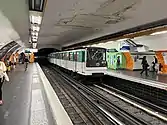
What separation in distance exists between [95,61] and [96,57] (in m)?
0.35

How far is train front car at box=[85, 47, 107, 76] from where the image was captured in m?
13.9

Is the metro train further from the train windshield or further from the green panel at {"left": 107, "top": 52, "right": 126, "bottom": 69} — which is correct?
the green panel at {"left": 107, "top": 52, "right": 126, "bottom": 69}

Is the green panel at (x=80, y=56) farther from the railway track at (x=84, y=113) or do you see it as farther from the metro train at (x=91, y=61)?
the railway track at (x=84, y=113)

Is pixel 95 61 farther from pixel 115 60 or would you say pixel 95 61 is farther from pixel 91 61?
pixel 115 60

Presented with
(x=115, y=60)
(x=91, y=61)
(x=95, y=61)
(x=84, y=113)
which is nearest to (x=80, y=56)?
(x=91, y=61)

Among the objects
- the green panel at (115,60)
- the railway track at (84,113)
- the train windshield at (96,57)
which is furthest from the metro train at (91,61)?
the green panel at (115,60)

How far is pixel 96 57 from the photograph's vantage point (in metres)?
14.4

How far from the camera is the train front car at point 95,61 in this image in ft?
45.7

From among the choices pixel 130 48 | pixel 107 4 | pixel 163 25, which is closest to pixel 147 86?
pixel 163 25

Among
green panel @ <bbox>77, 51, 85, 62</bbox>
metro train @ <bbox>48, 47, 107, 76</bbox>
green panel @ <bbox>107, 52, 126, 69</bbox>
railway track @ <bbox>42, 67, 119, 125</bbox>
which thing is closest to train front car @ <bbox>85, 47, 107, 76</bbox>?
metro train @ <bbox>48, 47, 107, 76</bbox>

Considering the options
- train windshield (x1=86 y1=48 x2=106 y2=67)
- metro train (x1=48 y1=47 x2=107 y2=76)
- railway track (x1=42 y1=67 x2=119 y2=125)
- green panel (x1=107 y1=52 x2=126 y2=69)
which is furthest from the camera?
green panel (x1=107 y1=52 x2=126 y2=69)

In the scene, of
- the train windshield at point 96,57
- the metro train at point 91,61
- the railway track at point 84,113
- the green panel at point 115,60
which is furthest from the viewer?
the green panel at point 115,60

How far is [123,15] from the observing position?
7418 mm

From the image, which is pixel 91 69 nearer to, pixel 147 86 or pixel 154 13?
pixel 147 86
